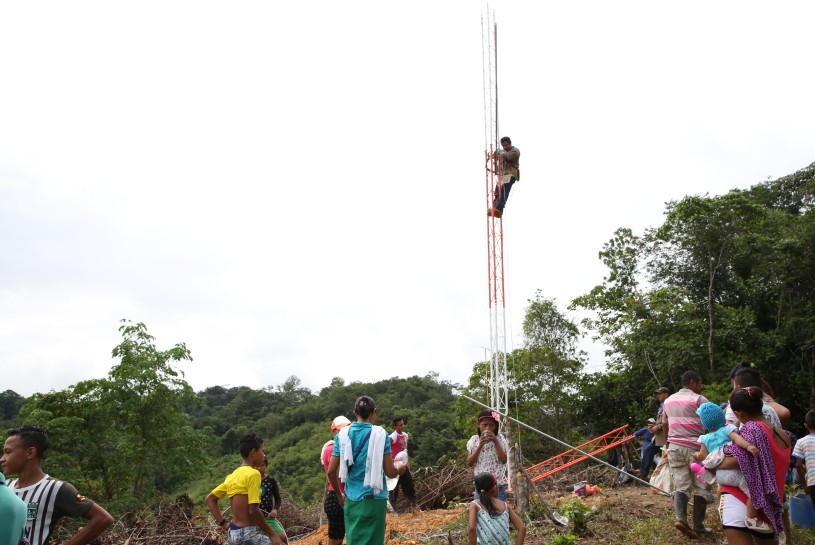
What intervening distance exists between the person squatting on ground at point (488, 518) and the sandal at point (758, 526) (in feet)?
5.15

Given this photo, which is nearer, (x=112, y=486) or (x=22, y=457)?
(x=22, y=457)

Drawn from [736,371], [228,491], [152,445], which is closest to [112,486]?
[152,445]

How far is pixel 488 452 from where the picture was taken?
6.29 metres

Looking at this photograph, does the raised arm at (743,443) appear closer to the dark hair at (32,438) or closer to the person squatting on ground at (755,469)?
the person squatting on ground at (755,469)

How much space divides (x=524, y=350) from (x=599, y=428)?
384 centimetres

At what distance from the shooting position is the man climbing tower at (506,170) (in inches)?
400

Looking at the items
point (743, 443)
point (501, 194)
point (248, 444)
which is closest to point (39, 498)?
point (248, 444)

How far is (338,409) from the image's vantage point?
2029 inches

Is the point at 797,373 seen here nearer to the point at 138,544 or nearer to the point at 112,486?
the point at 138,544

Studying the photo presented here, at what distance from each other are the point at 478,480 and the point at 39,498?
301 centimetres

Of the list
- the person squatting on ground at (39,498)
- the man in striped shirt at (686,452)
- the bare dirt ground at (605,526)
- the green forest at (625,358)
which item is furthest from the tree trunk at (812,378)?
the person squatting on ground at (39,498)

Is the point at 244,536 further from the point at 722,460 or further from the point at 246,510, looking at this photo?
the point at 722,460

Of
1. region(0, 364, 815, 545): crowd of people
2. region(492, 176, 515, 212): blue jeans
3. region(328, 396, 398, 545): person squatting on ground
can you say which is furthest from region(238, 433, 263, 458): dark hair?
region(492, 176, 515, 212): blue jeans

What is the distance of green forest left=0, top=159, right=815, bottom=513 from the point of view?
55.5ft
